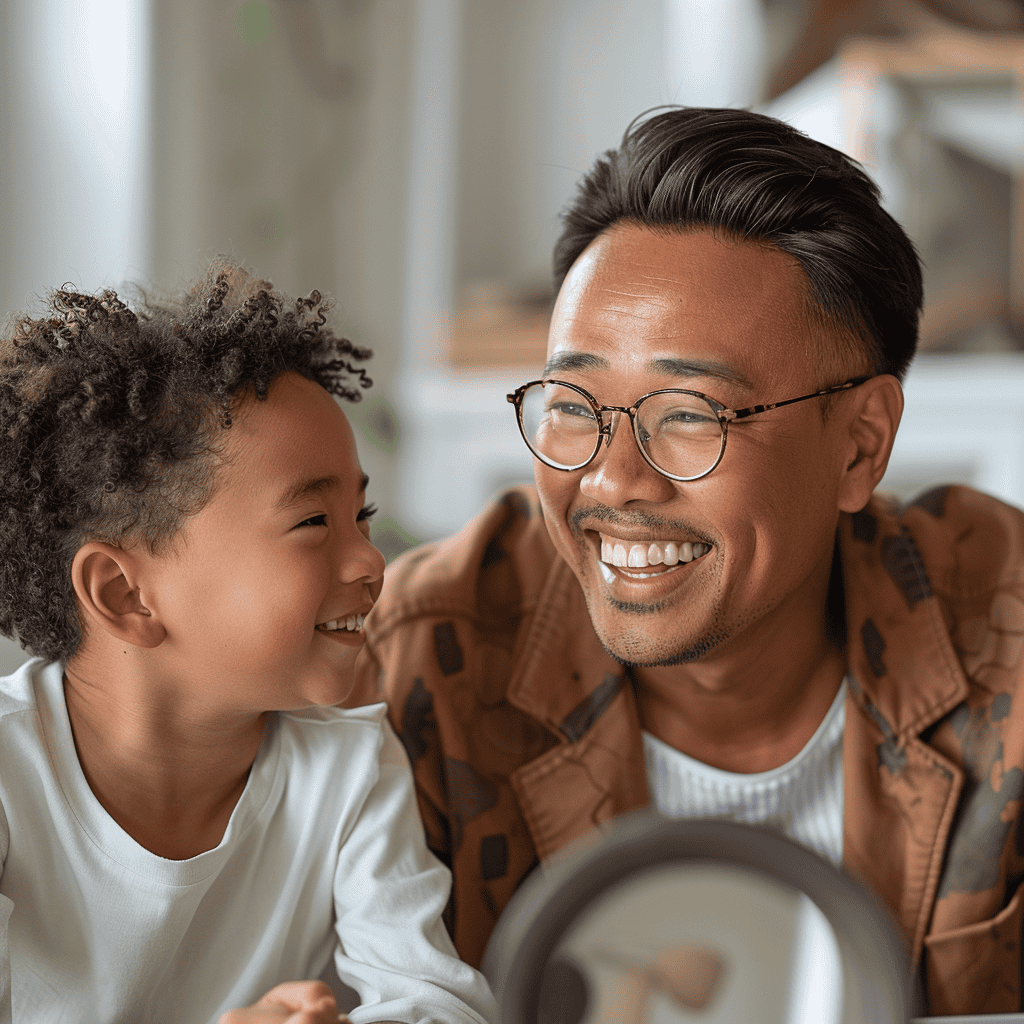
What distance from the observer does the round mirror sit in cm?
55

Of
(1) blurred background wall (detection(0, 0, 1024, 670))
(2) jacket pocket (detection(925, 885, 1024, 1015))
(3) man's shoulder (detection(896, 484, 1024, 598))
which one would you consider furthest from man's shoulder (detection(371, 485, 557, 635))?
(1) blurred background wall (detection(0, 0, 1024, 670))

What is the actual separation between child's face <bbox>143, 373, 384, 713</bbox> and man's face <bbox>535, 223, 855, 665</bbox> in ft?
1.00

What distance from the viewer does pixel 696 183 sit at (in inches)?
49.6

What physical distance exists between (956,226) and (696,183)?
2.33m

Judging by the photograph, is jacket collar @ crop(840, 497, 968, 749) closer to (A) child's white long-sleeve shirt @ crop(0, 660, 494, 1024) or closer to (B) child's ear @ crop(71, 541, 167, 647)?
(A) child's white long-sleeve shirt @ crop(0, 660, 494, 1024)

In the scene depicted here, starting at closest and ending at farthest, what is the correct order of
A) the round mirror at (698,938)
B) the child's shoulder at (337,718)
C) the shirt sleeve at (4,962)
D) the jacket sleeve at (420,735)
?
the round mirror at (698,938) < the shirt sleeve at (4,962) < the child's shoulder at (337,718) < the jacket sleeve at (420,735)

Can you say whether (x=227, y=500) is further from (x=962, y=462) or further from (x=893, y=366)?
(x=962, y=462)

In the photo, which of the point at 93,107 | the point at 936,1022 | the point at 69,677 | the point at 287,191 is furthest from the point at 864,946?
the point at 287,191

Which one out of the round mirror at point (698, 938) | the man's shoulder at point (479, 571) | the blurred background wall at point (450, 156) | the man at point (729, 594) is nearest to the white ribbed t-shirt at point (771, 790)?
the man at point (729, 594)

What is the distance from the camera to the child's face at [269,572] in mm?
1017

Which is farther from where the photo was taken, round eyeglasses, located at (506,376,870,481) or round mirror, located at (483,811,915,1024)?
round eyeglasses, located at (506,376,870,481)

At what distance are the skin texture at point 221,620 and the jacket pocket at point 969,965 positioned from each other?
2.65 feet

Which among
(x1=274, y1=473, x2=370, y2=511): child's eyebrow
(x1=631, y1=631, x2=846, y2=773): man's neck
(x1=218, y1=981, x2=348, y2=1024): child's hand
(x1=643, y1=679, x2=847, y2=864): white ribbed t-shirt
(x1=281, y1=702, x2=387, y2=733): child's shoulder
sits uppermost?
(x1=274, y1=473, x2=370, y2=511): child's eyebrow

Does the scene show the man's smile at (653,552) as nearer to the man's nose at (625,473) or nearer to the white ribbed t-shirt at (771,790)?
the man's nose at (625,473)
